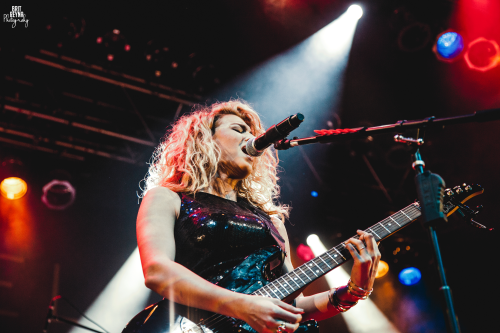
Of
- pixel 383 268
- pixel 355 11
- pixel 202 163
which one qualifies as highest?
pixel 355 11

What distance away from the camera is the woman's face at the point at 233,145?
9.46 ft

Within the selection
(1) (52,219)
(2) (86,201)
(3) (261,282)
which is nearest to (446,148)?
(3) (261,282)

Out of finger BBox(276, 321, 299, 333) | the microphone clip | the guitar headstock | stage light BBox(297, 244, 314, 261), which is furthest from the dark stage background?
finger BBox(276, 321, 299, 333)

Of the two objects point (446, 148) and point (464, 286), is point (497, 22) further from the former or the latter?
point (464, 286)

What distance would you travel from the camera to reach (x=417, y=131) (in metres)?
1.72

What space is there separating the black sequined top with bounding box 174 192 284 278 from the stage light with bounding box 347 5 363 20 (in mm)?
5215

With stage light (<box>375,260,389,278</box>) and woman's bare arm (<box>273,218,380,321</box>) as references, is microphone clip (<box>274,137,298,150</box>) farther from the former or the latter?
stage light (<box>375,260,389,278</box>)

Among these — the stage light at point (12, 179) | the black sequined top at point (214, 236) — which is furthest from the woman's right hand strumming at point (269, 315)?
the stage light at point (12, 179)

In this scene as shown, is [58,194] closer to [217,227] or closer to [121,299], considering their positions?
[121,299]

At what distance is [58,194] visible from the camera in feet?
22.9

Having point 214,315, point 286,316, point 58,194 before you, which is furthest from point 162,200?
point 58,194

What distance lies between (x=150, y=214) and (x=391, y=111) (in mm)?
6182

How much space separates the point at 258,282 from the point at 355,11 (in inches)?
224

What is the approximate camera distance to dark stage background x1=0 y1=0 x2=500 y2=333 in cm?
600
